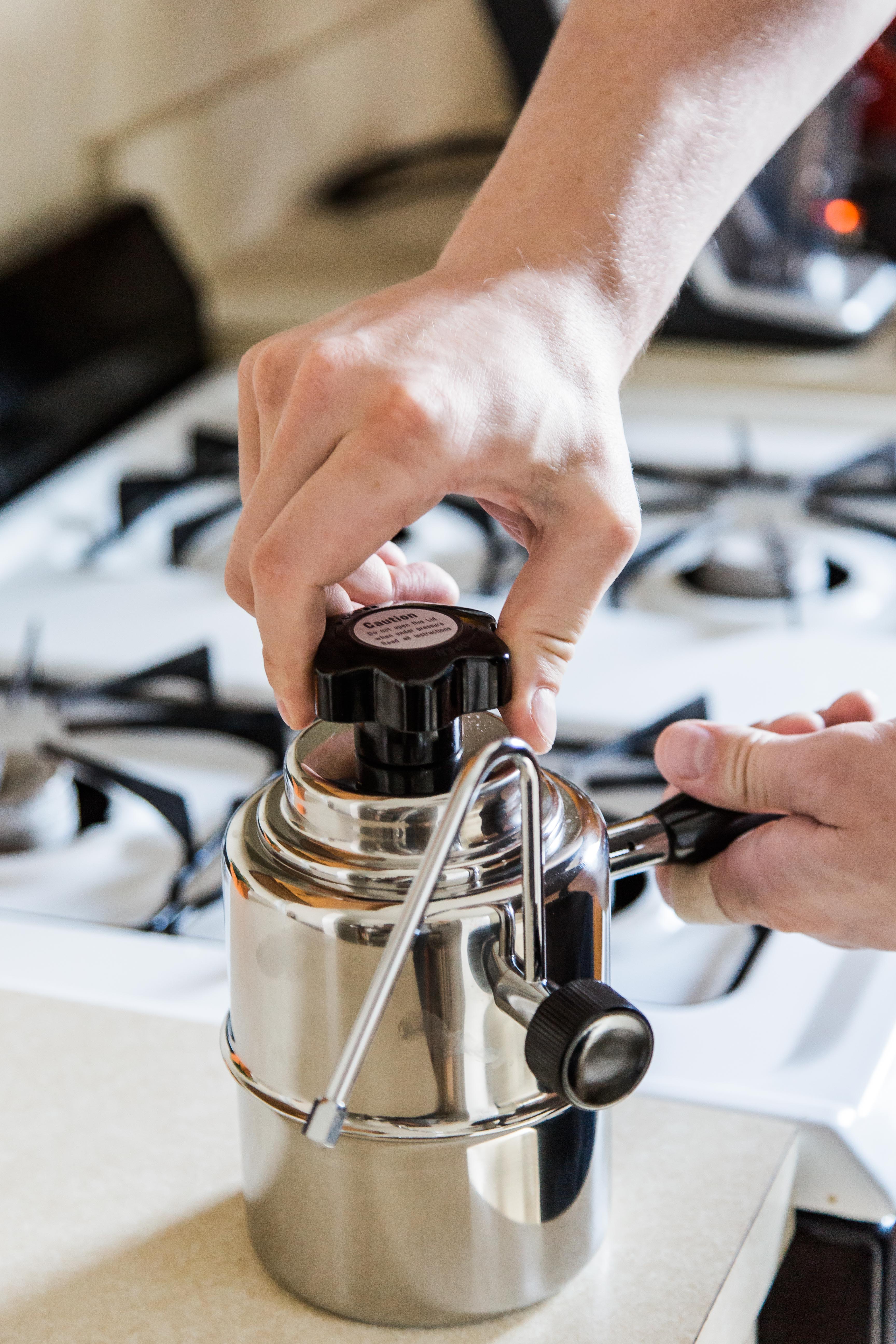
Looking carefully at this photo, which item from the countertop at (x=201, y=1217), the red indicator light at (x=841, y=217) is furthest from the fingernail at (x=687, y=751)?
the red indicator light at (x=841, y=217)

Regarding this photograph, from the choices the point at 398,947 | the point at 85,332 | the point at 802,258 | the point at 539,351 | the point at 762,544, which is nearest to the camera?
the point at 398,947

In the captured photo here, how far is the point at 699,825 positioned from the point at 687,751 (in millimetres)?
30

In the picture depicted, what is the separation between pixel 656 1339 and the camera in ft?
1.27

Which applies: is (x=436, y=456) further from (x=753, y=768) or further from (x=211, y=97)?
(x=211, y=97)

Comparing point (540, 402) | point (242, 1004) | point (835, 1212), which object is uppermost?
point (540, 402)

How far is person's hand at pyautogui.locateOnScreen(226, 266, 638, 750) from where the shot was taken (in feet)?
1.24

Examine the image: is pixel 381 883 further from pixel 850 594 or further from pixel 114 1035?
pixel 850 594

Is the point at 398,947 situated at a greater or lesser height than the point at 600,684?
greater

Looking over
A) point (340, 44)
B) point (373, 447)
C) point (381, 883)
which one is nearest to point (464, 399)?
point (373, 447)

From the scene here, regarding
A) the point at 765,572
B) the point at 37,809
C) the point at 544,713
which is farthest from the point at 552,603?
the point at 765,572

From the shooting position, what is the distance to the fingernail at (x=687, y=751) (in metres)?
0.48

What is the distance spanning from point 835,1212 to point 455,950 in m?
0.18

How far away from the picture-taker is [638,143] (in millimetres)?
473

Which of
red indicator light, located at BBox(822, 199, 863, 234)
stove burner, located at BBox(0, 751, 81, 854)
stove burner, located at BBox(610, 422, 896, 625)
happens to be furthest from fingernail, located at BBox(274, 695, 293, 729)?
red indicator light, located at BBox(822, 199, 863, 234)
